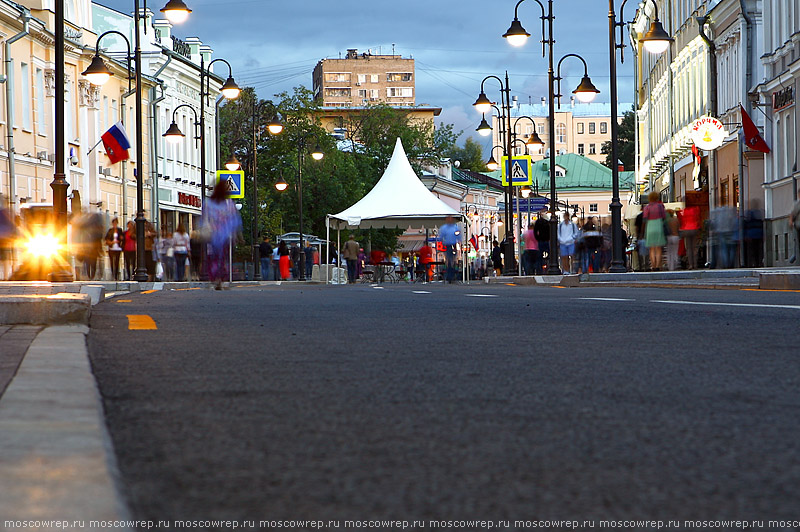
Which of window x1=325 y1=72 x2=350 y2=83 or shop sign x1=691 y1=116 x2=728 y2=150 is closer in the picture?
shop sign x1=691 y1=116 x2=728 y2=150

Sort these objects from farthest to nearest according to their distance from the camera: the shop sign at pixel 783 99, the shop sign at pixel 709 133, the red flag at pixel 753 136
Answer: the shop sign at pixel 709 133 → the red flag at pixel 753 136 → the shop sign at pixel 783 99

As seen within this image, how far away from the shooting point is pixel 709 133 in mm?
42438

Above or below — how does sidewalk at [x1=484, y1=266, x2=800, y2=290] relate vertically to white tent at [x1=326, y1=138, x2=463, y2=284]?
below

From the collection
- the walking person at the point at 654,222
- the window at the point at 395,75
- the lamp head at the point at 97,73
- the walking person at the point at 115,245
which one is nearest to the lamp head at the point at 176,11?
the lamp head at the point at 97,73

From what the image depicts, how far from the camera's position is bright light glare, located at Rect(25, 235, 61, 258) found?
57.8ft

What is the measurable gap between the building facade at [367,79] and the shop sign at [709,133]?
121897mm

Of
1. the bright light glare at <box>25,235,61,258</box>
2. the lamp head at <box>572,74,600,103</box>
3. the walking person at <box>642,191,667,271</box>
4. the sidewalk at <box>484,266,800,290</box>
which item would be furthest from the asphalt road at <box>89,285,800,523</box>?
the lamp head at <box>572,74,600,103</box>

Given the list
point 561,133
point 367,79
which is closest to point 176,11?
point 367,79

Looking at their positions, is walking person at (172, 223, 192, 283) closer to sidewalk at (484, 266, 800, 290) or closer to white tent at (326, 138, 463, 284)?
white tent at (326, 138, 463, 284)

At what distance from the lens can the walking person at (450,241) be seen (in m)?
34.3

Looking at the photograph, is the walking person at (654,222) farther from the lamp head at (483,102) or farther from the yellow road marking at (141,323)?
the yellow road marking at (141,323)

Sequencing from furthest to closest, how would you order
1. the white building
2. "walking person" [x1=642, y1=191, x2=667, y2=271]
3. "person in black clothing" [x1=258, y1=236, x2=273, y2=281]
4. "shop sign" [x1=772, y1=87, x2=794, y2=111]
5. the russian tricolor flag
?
the white building → "person in black clothing" [x1=258, y1=236, x2=273, y2=281] → the russian tricolor flag → "shop sign" [x1=772, y1=87, x2=794, y2=111] → "walking person" [x1=642, y1=191, x2=667, y2=271]

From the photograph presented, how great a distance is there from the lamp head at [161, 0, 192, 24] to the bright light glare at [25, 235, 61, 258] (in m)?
6.25

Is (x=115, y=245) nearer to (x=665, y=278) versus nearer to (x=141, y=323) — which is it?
(x=665, y=278)
